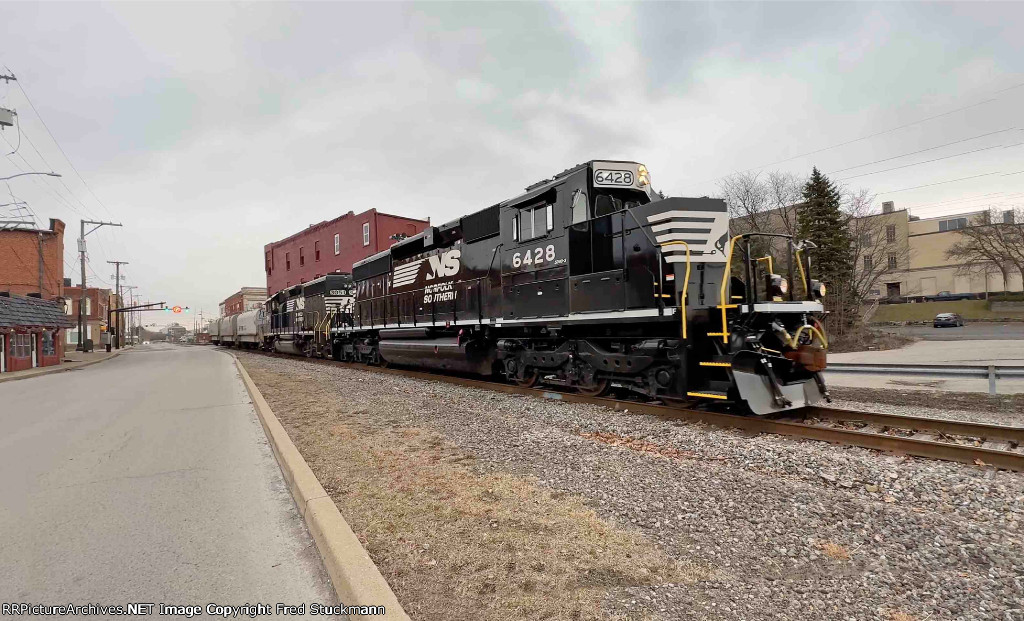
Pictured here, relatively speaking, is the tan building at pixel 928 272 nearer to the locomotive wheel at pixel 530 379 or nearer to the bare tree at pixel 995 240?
the bare tree at pixel 995 240

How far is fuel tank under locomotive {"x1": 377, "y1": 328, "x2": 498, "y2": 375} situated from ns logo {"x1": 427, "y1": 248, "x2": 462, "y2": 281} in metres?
1.45

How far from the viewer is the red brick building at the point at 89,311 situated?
59.3 metres

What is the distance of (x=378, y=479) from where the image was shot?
4418 mm

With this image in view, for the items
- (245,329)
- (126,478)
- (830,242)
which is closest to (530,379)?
(126,478)

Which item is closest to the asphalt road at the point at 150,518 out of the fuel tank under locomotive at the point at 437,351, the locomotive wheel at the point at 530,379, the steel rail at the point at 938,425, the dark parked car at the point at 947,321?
the fuel tank under locomotive at the point at 437,351

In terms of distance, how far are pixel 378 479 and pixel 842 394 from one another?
8764 mm

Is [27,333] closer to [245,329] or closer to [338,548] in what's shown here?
[245,329]

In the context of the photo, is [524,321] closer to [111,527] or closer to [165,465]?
[165,465]

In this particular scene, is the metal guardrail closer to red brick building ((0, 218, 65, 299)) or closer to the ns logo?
the ns logo

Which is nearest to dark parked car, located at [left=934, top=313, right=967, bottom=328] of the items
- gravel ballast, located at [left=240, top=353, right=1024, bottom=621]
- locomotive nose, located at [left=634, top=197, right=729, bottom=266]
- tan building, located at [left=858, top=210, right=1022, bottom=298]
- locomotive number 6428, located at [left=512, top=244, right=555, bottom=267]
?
tan building, located at [left=858, top=210, right=1022, bottom=298]

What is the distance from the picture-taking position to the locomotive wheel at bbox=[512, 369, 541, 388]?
980 centimetres

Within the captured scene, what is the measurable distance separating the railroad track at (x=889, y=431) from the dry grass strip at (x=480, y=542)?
10.9 ft

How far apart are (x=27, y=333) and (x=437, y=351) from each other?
24.3m

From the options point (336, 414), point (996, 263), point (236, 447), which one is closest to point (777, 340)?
point (336, 414)
